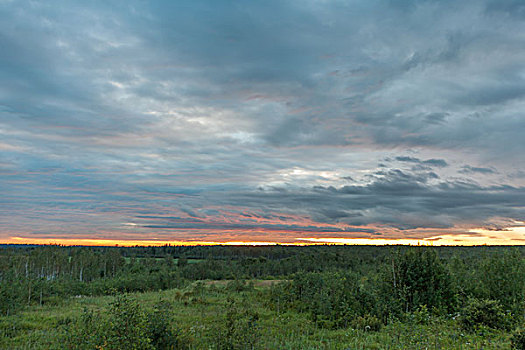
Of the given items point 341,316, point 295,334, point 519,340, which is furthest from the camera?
point 341,316

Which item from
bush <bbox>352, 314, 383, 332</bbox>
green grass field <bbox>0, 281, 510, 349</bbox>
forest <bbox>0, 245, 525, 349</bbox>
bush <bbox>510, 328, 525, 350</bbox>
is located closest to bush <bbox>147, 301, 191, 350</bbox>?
forest <bbox>0, 245, 525, 349</bbox>

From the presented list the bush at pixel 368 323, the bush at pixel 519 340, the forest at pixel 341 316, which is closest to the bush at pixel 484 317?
the forest at pixel 341 316

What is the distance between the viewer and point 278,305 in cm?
3247

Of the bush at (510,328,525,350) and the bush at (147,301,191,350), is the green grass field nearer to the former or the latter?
the bush at (510,328,525,350)

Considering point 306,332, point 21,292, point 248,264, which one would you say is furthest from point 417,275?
point 248,264

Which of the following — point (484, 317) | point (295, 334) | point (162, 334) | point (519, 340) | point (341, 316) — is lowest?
point (295, 334)

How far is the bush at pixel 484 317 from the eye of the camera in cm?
2016

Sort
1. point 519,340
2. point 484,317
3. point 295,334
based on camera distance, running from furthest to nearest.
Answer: point 295,334, point 484,317, point 519,340

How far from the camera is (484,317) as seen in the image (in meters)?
20.3

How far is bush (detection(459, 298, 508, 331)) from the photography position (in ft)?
66.1

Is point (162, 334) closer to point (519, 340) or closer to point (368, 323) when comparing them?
point (368, 323)

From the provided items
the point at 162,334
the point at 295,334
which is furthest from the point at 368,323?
the point at 162,334

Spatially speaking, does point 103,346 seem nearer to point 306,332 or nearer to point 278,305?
point 306,332

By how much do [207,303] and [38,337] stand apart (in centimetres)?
1860
